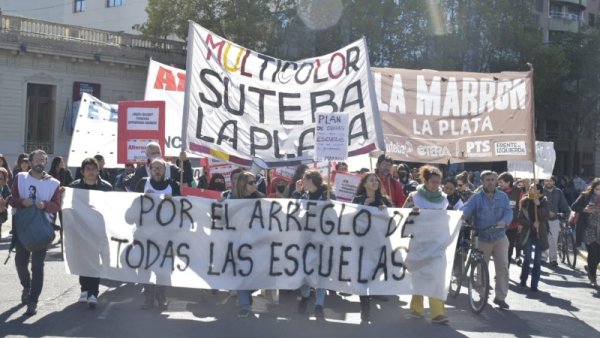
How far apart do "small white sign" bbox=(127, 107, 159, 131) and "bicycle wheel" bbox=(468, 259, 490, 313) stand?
4839 millimetres

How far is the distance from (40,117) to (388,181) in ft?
94.1

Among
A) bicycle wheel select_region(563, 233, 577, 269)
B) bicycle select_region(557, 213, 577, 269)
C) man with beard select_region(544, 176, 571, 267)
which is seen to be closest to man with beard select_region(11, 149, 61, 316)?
man with beard select_region(544, 176, 571, 267)

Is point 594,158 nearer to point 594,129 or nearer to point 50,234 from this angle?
point 594,129

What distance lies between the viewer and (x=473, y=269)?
9.19m

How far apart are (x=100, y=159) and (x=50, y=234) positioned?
19.7 ft

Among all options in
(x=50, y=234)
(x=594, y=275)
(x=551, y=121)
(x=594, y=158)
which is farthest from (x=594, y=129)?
(x=50, y=234)

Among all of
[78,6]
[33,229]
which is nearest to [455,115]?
[33,229]

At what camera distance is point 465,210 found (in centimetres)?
945

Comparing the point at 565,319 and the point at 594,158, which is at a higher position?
the point at 594,158

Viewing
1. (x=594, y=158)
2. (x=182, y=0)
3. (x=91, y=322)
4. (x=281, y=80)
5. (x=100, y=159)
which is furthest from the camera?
(x=594, y=158)

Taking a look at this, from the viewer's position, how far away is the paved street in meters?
7.53

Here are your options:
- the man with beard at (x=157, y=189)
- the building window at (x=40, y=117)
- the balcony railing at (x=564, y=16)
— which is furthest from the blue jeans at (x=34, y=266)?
the balcony railing at (x=564, y=16)

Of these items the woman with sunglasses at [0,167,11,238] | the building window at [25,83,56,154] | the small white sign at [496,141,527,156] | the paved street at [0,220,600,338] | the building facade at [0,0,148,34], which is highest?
the building facade at [0,0,148,34]

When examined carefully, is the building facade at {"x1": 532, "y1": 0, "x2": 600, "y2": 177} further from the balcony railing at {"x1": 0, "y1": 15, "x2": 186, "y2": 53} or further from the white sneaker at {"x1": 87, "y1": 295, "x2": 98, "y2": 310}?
the white sneaker at {"x1": 87, "y1": 295, "x2": 98, "y2": 310}
